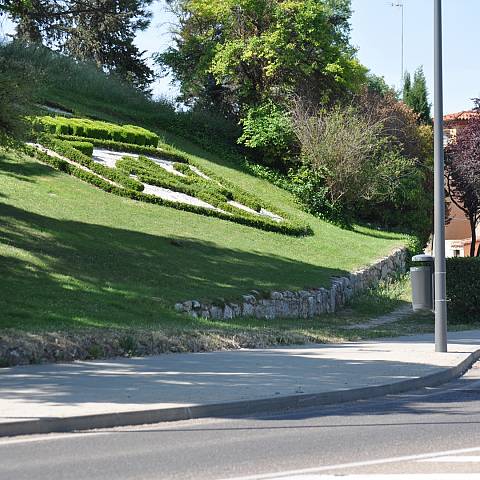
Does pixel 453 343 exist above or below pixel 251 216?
below

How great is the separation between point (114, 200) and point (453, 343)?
627 inches

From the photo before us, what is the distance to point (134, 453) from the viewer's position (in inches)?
346

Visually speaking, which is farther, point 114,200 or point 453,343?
point 114,200

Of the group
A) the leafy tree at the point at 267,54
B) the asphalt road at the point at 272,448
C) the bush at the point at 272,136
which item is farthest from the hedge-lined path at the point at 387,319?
the leafy tree at the point at 267,54

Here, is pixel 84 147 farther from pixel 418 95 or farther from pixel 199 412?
pixel 418 95

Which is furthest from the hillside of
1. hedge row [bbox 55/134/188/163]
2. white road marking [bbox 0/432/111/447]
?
white road marking [bbox 0/432/111/447]

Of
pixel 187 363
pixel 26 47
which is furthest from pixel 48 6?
pixel 187 363

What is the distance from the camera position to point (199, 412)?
10945mm

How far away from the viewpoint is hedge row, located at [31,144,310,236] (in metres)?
35.5

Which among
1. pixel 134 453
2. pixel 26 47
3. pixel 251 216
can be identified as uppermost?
pixel 26 47

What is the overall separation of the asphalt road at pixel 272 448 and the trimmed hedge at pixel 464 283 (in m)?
18.3

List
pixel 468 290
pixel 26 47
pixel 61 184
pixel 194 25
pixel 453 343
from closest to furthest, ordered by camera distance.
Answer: pixel 453 343 → pixel 468 290 → pixel 61 184 → pixel 26 47 → pixel 194 25

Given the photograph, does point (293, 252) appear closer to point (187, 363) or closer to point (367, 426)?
point (187, 363)

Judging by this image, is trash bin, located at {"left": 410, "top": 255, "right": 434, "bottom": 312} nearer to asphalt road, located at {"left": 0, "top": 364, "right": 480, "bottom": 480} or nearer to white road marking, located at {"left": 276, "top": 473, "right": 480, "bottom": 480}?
asphalt road, located at {"left": 0, "top": 364, "right": 480, "bottom": 480}
